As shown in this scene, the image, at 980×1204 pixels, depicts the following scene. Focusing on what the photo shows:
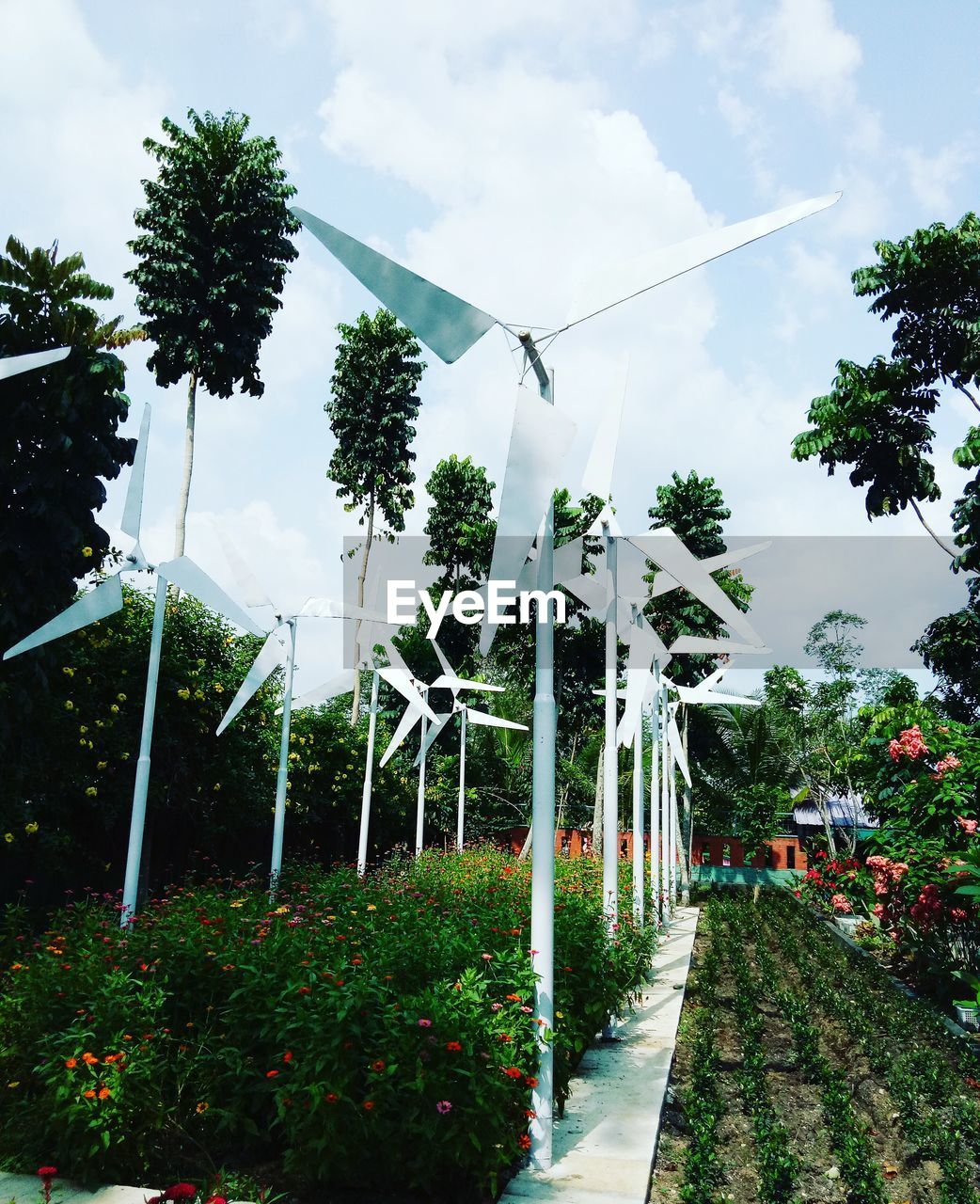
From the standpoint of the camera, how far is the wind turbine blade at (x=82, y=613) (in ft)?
29.1

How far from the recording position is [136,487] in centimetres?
1023

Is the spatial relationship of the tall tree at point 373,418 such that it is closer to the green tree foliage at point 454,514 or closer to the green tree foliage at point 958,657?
the green tree foliage at point 454,514

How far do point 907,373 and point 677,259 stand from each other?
1547cm

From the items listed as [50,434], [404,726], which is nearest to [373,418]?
[404,726]

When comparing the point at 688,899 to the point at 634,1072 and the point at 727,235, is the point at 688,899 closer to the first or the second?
the point at 634,1072

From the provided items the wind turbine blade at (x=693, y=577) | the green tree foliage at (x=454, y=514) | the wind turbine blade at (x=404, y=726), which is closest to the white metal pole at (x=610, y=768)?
the wind turbine blade at (x=693, y=577)

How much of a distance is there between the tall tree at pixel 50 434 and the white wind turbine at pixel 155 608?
1.93m

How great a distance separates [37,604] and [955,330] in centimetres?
1752

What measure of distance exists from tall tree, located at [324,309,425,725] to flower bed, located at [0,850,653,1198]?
24.4m

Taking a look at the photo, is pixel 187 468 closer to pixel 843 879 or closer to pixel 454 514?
pixel 454 514

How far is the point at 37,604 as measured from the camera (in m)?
11.5

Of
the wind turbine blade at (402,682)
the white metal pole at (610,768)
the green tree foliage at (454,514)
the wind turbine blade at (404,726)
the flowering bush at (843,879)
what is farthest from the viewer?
the green tree foliage at (454,514)

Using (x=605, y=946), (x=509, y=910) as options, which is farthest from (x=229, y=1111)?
(x=605, y=946)

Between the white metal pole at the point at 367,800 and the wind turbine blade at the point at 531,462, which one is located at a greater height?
the wind turbine blade at the point at 531,462
